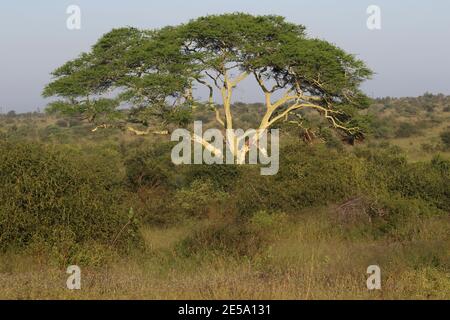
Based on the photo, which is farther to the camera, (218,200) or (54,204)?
(218,200)

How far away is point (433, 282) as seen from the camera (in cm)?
614

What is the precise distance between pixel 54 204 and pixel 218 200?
7.03m

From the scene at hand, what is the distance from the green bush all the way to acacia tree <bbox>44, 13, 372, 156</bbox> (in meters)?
9.95

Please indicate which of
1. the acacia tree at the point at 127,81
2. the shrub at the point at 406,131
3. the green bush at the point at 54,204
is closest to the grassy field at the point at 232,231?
the green bush at the point at 54,204

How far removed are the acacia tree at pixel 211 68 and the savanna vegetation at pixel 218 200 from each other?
5 centimetres

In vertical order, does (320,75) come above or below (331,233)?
above

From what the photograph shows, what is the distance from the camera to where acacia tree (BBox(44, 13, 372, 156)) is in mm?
19547

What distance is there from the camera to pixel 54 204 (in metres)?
8.38

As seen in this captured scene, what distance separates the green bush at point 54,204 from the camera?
26.3 feet

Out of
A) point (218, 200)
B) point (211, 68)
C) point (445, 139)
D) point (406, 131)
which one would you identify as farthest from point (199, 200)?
point (406, 131)

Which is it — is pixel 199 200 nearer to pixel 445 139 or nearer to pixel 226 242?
pixel 226 242
